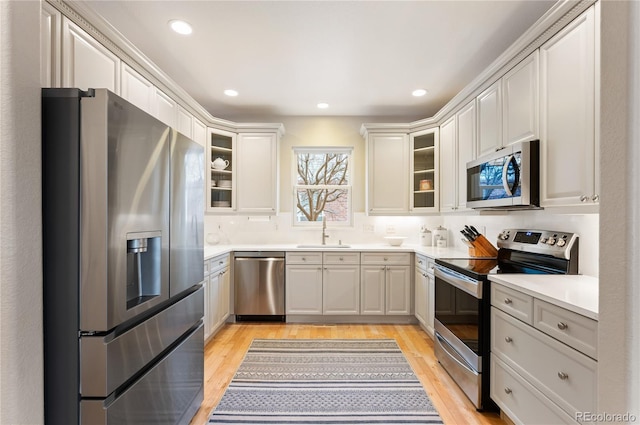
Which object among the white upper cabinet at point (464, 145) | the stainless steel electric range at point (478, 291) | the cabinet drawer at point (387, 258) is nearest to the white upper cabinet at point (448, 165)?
the white upper cabinet at point (464, 145)

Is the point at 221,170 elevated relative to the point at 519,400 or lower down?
elevated

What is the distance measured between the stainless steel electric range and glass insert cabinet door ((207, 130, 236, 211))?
2.68 metres

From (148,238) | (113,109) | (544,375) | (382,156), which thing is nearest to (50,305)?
(148,238)

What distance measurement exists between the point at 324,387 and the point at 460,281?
4.28ft

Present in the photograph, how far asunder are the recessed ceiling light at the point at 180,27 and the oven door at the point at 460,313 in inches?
107

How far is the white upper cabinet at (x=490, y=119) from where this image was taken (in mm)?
2428

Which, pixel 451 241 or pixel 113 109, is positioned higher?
pixel 113 109

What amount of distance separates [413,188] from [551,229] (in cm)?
184

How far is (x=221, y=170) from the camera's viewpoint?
394 centimetres

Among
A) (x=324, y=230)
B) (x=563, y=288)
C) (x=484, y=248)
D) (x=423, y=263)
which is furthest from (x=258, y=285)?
(x=563, y=288)

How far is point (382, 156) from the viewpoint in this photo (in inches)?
158

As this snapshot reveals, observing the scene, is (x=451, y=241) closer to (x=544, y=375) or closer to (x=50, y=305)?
(x=544, y=375)

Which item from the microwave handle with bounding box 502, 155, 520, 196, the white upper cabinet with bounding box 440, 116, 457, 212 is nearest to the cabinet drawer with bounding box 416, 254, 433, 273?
the white upper cabinet with bounding box 440, 116, 457, 212

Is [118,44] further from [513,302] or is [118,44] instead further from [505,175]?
[513,302]
